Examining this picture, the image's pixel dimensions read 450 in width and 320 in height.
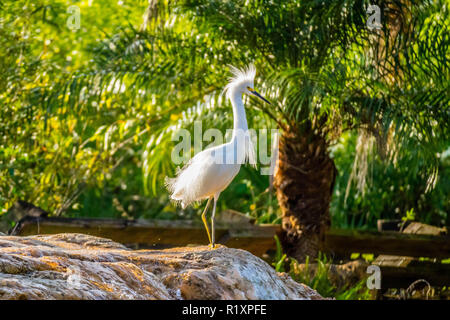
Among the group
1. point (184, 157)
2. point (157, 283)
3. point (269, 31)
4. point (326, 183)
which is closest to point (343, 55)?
point (269, 31)

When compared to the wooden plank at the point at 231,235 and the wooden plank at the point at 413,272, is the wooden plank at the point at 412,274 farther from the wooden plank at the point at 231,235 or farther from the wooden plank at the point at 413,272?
the wooden plank at the point at 231,235

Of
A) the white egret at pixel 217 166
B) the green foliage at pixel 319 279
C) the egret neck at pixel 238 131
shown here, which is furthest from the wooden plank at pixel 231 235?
the egret neck at pixel 238 131

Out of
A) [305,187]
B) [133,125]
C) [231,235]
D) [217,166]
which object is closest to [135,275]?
[217,166]

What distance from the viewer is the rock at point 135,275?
393 centimetres

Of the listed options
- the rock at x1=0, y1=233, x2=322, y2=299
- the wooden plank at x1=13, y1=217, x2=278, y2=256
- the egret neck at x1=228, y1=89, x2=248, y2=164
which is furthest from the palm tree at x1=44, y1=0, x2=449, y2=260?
the rock at x1=0, y1=233, x2=322, y2=299

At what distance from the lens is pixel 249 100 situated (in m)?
8.86

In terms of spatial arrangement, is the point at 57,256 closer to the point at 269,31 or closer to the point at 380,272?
the point at 269,31

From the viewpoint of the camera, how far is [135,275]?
4391 mm

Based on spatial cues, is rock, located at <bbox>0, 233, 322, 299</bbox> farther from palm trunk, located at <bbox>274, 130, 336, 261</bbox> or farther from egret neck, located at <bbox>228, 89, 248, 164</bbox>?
palm trunk, located at <bbox>274, 130, 336, 261</bbox>

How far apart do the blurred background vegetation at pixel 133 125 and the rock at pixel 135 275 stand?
3.71 meters

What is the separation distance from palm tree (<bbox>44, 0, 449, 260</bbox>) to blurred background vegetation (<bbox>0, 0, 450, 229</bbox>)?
1.6 inches

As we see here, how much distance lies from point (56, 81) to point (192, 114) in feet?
6.73

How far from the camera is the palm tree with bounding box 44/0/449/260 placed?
7996 millimetres

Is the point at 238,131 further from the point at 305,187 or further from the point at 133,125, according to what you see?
the point at 133,125
